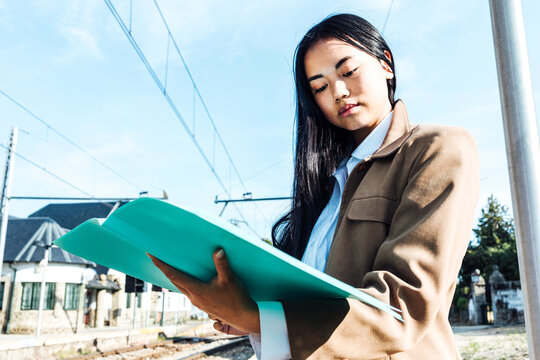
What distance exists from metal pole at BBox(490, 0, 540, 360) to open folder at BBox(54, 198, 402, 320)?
0.78m

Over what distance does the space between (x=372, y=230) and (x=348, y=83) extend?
481mm

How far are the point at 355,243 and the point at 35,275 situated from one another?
28.8 m

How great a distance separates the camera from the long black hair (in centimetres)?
156

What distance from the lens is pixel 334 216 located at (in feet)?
4.64

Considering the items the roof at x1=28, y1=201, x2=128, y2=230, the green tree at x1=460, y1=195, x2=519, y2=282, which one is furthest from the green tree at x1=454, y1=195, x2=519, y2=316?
the roof at x1=28, y1=201, x2=128, y2=230

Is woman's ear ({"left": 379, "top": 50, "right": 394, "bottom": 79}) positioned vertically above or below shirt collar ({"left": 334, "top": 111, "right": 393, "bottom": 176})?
above

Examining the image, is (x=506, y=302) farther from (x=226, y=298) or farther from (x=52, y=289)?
(x=226, y=298)

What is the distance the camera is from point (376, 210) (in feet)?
3.69

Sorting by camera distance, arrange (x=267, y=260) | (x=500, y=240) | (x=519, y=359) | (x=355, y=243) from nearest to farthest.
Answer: (x=267, y=260), (x=355, y=243), (x=519, y=359), (x=500, y=240)

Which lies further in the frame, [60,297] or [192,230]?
[60,297]

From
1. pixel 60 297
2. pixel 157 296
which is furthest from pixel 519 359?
pixel 157 296

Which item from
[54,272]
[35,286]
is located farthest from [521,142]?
[54,272]

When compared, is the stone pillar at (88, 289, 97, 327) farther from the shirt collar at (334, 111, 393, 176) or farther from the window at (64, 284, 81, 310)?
the shirt collar at (334, 111, 393, 176)

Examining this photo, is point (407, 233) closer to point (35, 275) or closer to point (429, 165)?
point (429, 165)
